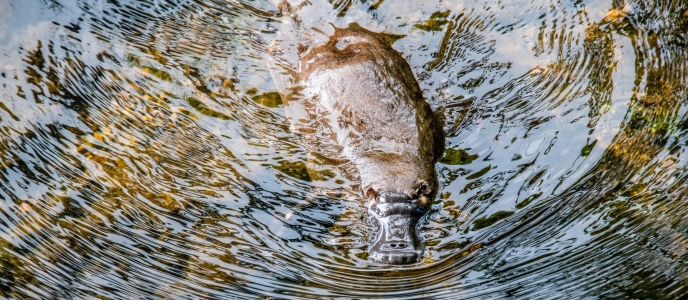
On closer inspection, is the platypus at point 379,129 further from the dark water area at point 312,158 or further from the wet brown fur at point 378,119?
the dark water area at point 312,158

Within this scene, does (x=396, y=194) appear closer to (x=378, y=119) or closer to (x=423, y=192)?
(x=423, y=192)

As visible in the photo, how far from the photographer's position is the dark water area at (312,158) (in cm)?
367

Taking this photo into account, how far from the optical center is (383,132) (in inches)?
163

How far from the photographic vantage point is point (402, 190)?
4.00 m

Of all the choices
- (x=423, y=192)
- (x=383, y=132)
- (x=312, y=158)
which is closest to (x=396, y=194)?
(x=423, y=192)

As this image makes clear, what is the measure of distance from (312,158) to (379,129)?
558 mm

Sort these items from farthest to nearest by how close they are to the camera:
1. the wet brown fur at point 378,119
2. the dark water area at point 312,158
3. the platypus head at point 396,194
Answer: the wet brown fur at point 378,119
the platypus head at point 396,194
the dark water area at point 312,158

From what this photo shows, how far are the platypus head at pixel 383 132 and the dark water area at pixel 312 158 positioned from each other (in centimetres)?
13

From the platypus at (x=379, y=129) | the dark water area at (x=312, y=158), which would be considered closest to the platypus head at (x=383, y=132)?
the platypus at (x=379, y=129)

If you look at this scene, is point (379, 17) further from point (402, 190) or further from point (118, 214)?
point (118, 214)

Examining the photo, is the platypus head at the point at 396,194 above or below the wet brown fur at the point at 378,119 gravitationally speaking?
below

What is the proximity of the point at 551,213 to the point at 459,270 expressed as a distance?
2.46 feet

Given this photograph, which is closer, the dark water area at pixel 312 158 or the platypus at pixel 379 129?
the dark water area at pixel 312 158

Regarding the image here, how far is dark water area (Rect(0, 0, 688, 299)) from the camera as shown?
3.67 meters
